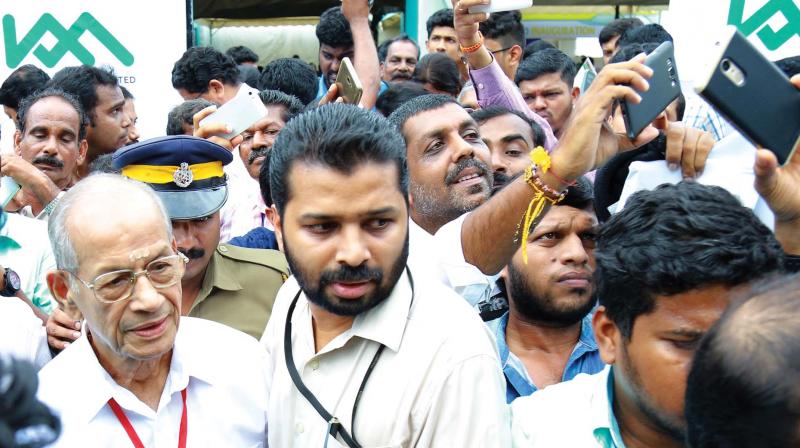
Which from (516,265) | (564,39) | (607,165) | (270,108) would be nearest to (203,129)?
(270,108)

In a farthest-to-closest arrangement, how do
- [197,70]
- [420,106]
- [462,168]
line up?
[197,70] → [420,106] → [462,168]

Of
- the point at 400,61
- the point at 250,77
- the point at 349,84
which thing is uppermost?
the point at 349,84

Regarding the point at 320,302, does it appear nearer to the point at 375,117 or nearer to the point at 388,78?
the point at 375,117

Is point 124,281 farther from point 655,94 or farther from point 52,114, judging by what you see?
point 52,114

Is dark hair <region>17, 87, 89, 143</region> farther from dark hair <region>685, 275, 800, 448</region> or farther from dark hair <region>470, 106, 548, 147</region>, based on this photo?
dark hair <region>685, 275, 800, 448</region>

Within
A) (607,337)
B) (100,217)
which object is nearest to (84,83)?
(100,217)

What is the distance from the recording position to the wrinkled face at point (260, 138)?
4598 millimetres

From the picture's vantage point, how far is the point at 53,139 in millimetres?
4512

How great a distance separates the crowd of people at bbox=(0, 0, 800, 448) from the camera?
183cm

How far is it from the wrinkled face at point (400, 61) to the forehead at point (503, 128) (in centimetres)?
296

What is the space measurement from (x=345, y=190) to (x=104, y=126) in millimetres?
3557

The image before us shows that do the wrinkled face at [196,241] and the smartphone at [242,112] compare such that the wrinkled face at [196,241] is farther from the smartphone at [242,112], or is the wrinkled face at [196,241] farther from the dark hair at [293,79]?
the dark hair at [293,79]

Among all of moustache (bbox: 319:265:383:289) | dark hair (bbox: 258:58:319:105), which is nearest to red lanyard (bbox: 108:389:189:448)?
moustache (bbox: 319:265:383:289)

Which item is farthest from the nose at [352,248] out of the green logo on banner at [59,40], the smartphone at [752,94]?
the green logo on banner at [59,40]
